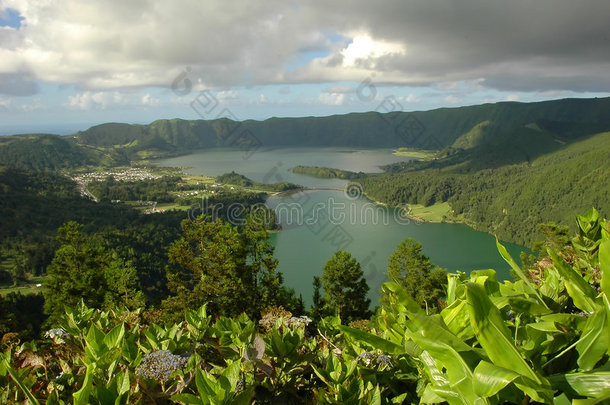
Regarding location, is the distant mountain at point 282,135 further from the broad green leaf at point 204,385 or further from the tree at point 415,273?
the broad green leaf at point 204,385

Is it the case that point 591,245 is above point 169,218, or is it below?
above

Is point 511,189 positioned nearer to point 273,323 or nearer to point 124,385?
point 273,323

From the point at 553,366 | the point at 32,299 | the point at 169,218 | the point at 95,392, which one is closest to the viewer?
the point at 553,366

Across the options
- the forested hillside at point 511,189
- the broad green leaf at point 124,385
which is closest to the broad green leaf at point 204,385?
the broad green leaf at point 124,385

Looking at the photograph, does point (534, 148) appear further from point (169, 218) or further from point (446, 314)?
point (446, 314)

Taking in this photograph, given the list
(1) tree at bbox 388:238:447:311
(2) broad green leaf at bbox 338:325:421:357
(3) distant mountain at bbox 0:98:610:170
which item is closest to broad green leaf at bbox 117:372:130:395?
(2) broad green leaf at bbox 338:325:421:357

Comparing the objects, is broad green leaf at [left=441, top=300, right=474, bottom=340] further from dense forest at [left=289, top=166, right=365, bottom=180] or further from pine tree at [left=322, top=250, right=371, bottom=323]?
dense forest at [left=289, top=166, right=365, bottom=180]

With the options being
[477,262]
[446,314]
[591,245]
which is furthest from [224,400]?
[477,262]
